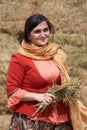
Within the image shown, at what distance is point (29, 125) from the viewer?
12.1 ft

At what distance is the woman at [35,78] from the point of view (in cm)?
362

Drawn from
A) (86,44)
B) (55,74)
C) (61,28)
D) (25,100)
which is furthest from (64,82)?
(61,28)

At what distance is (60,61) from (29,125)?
23.8 inches

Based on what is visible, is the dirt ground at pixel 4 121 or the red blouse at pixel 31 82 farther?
the dirt ground at pixel 4 121

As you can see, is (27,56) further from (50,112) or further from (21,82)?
(50,112)

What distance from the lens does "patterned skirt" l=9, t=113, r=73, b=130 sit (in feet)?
12.1

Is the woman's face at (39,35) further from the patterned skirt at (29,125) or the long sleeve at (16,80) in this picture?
the patterned skirt at (29,125)

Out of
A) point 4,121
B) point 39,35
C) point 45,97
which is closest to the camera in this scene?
point 45,97

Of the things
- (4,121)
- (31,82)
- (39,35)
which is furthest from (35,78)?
(4,121)

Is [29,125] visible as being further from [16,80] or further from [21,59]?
[21,59]

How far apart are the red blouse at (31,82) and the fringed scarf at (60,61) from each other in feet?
0.13

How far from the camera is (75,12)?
873cm

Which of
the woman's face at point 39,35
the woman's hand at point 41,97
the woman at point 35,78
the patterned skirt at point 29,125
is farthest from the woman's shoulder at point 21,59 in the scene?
the patterned skirt at point 29,125

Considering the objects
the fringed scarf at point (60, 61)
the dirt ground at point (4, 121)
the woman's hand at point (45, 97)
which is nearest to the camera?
the woman's hand at point (45, 97)
